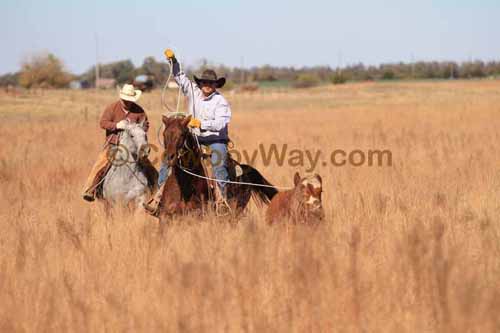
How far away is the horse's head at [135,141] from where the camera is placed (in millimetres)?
10000

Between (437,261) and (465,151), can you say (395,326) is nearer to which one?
(437,261)

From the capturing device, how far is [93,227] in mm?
8211

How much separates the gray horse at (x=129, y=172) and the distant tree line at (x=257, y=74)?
70.0 m

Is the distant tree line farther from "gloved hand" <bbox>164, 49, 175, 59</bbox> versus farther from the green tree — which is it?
"gloved hand" <bbox>164, 49, 175, 59</bbox>

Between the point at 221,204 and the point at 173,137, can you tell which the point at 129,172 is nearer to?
the point at 221,204

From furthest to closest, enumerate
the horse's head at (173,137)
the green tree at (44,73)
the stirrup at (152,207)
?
the green tree at (44,73) → the stirrup at (152,207) → the horse's head at (173,137)

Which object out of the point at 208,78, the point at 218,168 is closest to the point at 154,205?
the point at 218,168

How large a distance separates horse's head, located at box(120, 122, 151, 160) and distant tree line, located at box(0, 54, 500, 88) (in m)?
70.2

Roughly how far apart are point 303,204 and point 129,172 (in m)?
2.91

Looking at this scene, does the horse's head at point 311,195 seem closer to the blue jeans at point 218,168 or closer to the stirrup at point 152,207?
the blue jeans at point 218,168

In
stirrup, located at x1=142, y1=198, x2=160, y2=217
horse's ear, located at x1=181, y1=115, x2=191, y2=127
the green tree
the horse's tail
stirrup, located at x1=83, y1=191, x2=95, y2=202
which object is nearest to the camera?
horse's ear, located at x1=181, y1=115, x2=191, y2=127

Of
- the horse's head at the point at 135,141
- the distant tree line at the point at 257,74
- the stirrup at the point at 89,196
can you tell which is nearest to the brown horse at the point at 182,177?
the horse's head at the point at 135,141

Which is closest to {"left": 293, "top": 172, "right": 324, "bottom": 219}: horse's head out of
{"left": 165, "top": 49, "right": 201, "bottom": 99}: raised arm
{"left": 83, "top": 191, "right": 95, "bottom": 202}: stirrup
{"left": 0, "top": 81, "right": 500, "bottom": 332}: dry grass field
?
{"left": 0, "top": 81, "right": 500, "bottom": 332}: dry grass field

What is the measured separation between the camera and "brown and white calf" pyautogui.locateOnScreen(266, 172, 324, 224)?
27.2 feet
